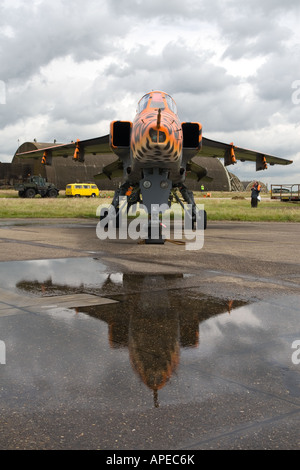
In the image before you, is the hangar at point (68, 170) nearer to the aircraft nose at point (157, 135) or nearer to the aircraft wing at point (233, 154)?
the aircraft wing at point (233, 154)

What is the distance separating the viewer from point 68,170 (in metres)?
64.8

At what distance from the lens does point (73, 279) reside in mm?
7551

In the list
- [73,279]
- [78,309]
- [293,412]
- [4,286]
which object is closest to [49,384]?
[293,412]

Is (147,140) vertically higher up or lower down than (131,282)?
higher up

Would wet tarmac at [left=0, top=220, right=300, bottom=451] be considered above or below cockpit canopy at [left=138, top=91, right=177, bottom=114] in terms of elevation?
below

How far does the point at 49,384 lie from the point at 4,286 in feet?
12.3

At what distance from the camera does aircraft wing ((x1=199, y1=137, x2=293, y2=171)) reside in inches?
810

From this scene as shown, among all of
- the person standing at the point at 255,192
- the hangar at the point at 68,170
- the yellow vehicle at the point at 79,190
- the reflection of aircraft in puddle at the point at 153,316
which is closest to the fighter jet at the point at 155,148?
the reflection of aircraft in puddle at the point at 153,316

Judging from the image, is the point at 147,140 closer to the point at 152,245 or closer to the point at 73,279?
the point at 152,245

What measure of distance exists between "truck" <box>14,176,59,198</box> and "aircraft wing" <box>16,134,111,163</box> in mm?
28787

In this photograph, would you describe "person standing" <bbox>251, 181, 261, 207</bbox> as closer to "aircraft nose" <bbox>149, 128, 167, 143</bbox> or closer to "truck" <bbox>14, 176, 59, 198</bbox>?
"aircraft nose" <bbox>149, 128, 167, 143</bbox>

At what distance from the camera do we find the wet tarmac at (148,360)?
2.72 meters

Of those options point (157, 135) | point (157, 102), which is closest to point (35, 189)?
point (157, 102)

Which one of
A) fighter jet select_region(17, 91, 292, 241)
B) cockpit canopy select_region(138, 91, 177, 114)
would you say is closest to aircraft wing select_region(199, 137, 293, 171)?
fighter jet select_region(17, 91, 292, 241)
